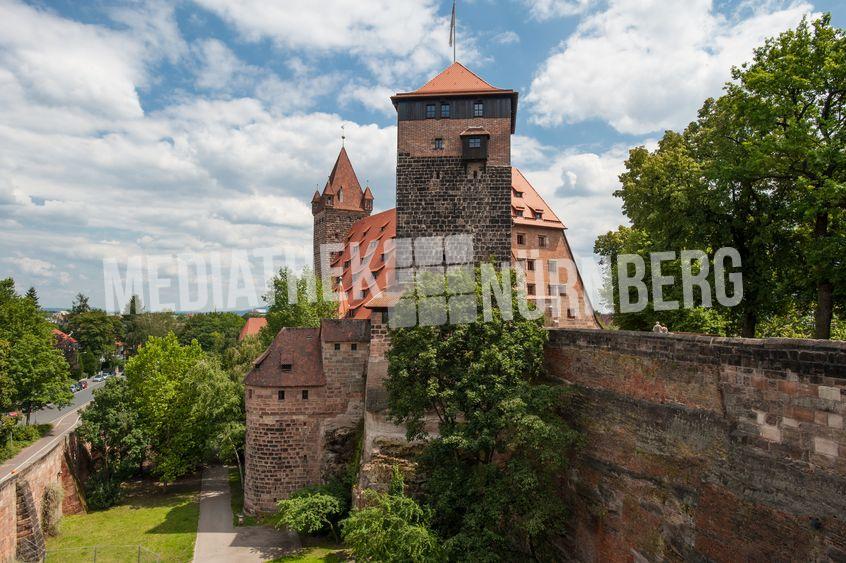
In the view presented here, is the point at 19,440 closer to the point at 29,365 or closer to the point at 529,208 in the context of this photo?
the point at 29,365

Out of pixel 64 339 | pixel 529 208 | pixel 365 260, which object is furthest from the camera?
pixel 64 339

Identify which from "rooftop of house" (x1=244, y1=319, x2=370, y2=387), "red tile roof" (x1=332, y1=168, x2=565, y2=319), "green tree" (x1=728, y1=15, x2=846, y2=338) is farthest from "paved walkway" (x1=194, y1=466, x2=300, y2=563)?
"green tree" (x1=728, y1=15, x2=846, y2=338)

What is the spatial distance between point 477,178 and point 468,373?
8947 millimetres

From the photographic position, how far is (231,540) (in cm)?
2244

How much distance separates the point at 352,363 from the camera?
24656mm

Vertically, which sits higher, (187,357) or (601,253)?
(601,253)

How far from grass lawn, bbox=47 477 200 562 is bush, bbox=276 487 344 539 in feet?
14.5

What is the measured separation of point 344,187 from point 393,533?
3851 cm

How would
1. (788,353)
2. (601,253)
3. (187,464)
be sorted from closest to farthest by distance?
(788,353) < (187,464) < (601,253)

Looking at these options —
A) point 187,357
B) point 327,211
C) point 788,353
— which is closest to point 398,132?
point 788,353

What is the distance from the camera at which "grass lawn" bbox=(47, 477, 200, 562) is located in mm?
21844

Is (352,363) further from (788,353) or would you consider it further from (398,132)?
(788,353)

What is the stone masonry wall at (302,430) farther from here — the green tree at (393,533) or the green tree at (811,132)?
the green tree at (811,132)

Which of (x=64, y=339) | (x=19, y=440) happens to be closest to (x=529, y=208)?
(x=19, y=440)
